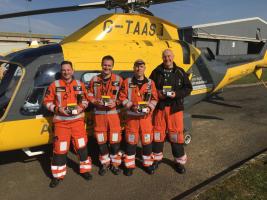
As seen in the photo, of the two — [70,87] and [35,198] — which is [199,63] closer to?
[70,87]

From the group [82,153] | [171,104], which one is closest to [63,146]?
[82,153]

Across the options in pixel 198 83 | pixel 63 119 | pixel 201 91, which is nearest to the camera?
pixel 63 119

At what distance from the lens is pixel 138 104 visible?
14.9 ft

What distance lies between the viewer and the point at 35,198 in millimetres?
4184

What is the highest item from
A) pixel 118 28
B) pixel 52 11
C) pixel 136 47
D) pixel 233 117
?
pixel 52 11

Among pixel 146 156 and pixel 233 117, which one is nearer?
pixel 146 156

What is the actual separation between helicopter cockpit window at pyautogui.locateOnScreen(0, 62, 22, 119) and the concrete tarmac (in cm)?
127

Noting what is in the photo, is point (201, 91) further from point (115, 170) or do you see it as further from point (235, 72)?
point (115, 170)

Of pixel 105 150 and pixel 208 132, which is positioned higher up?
pixel 105 150

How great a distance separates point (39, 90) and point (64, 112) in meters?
0.78

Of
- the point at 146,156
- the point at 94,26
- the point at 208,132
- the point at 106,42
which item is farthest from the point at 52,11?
the point at 208,132

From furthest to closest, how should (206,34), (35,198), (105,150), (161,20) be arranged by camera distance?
(206,34)
(161,20)
(105,150)
(35,198)

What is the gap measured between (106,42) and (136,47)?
655 mm

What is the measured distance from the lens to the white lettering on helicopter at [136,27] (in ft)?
20.1
